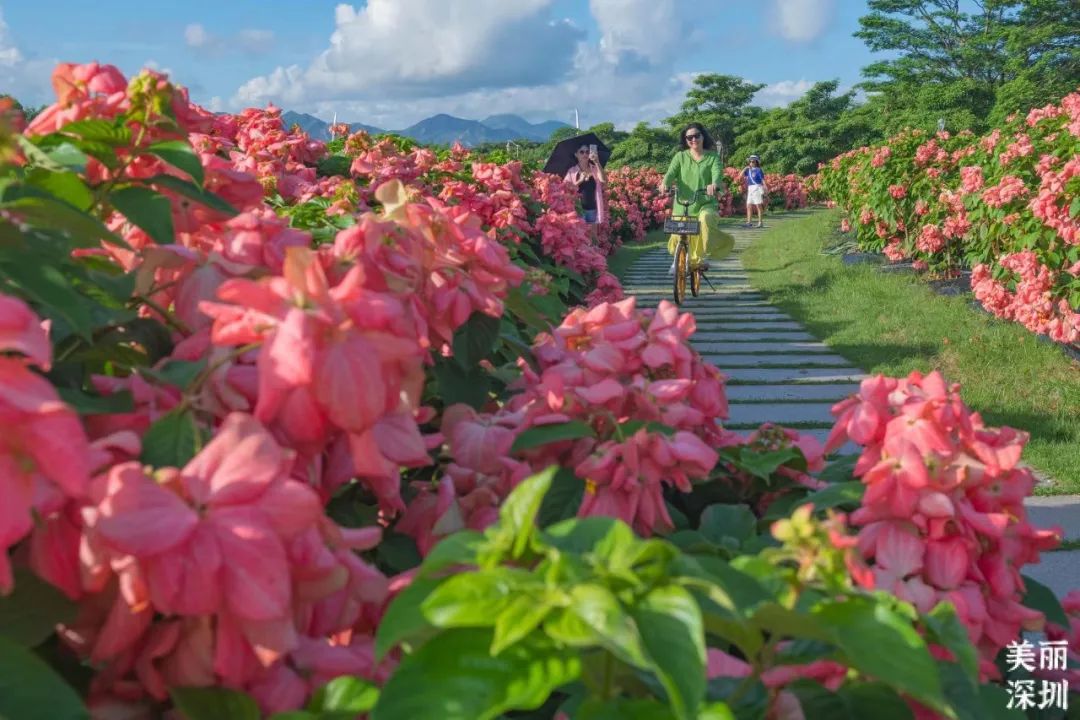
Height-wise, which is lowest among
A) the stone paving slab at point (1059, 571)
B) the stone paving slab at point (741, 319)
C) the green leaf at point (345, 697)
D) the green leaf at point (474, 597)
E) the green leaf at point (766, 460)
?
the stone paving slab at point (1059, 571)

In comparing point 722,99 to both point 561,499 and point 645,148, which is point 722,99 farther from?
point 561,499

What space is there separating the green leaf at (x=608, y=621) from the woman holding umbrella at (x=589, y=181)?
35.7ft

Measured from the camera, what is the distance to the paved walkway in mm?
3980

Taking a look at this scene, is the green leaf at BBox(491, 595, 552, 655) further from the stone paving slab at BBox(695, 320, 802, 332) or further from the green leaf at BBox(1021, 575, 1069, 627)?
the stone paving slab at BBox(695, 320, 802, 332)

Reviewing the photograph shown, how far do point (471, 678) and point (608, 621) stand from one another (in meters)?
0.12

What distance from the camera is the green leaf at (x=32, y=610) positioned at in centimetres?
70

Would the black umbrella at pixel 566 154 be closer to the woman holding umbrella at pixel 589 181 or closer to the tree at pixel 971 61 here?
the woman holding umbrella at pixel 589 181

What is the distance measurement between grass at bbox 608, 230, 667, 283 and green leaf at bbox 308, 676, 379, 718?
11416 millimetres

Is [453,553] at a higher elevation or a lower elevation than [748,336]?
higher

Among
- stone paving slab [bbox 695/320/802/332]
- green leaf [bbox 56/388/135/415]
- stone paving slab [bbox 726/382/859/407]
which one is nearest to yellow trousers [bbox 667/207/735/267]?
stone paving slab [bbox 695/320/802/332]

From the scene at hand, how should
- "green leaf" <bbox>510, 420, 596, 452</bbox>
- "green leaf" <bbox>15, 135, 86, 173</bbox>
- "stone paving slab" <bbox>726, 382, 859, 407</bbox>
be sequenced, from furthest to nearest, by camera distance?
"stone paving slab" <bbox>726, 382, 859, 407</bbox> → "green leaf" <bbox>510, 420, 596, 452</bbox> → "green leaf" <bbox>15, 135, 86, 173</bbox>

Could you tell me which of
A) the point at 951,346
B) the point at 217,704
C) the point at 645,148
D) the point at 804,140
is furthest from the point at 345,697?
the point at 645,148

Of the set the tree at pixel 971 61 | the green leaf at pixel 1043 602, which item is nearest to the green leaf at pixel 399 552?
the green leaf at pixel 1043 602

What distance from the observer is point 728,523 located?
1.24 m
